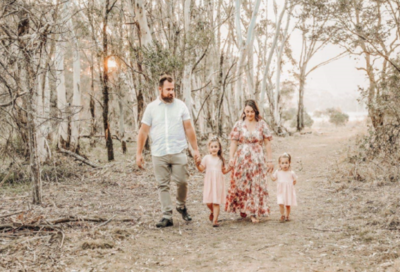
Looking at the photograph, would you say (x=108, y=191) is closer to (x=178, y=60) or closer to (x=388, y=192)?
Answer: (x=178, y=60)

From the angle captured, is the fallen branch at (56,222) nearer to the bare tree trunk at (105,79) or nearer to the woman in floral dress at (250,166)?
the woman in floral dress at (250,166)

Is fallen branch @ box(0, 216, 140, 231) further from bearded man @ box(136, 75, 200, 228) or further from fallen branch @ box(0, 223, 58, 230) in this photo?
bearded man @ box(136, 75, 200, 228)

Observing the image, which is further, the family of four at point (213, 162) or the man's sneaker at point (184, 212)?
the man's sneaker at point (184, 212)

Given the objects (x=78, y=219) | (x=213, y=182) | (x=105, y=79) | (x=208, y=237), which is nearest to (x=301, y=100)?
(x=105, y=79)

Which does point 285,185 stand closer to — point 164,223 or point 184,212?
point 184,212

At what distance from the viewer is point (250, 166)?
5.44 m

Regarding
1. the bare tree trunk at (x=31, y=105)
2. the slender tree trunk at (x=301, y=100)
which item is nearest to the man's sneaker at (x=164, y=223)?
the bare tree trunk at (x=31, y=105)

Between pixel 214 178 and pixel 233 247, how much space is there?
46.1 inches

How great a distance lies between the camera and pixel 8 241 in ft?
14.0

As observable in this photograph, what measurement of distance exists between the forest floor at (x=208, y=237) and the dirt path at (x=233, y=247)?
11 millimetres

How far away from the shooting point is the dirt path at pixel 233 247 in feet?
12.7

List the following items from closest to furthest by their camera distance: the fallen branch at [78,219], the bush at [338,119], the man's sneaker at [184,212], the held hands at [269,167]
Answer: the fallen branch at [78,219]
the held hands at [269,167]
the man's sneaker at [184,212]
the bush at [338,119]

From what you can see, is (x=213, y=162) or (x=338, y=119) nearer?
(x=213, y=162)

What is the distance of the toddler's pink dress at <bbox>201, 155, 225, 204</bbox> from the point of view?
5283mm
